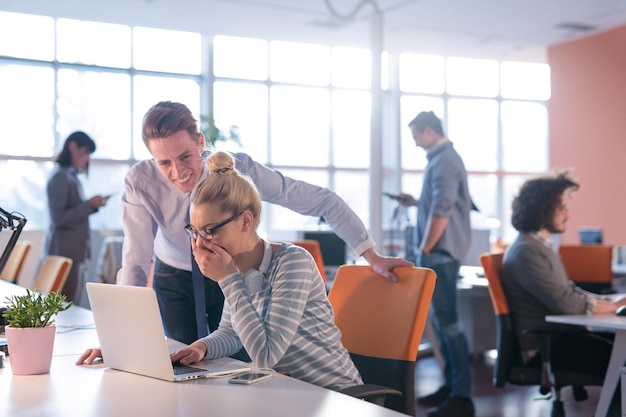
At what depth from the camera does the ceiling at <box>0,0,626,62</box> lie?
8703mm

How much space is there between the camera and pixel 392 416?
129 cm

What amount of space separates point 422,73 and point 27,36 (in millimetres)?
5486

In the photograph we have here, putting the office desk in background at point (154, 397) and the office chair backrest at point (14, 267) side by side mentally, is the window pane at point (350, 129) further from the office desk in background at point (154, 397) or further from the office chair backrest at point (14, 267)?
the office desk in background at point (154, 397)

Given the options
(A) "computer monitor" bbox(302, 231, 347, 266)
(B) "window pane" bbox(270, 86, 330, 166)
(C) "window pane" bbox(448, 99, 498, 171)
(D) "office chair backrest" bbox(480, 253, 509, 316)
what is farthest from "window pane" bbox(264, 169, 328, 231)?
(D) "office chair backrest" bbox(480, 253, 509, 316)

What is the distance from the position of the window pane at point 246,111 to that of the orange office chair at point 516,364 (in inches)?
276

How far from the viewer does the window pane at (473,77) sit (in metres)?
12.0

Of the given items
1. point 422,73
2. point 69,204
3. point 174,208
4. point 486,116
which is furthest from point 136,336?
point 486,116

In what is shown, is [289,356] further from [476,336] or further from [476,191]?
[476,191]

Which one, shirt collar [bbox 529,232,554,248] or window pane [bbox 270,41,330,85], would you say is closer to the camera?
shirt collar [bbox 529,232,554,248]

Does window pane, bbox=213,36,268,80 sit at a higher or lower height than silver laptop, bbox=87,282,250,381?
higher

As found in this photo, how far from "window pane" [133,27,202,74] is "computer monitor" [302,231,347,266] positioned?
4.32 metres

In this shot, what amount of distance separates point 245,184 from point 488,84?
10808 millimetres

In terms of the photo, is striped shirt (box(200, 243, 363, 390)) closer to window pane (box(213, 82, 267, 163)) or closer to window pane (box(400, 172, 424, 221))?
window pane (box(213, 82, 267, 163))

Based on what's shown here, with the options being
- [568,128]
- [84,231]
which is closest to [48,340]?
[84,231]
